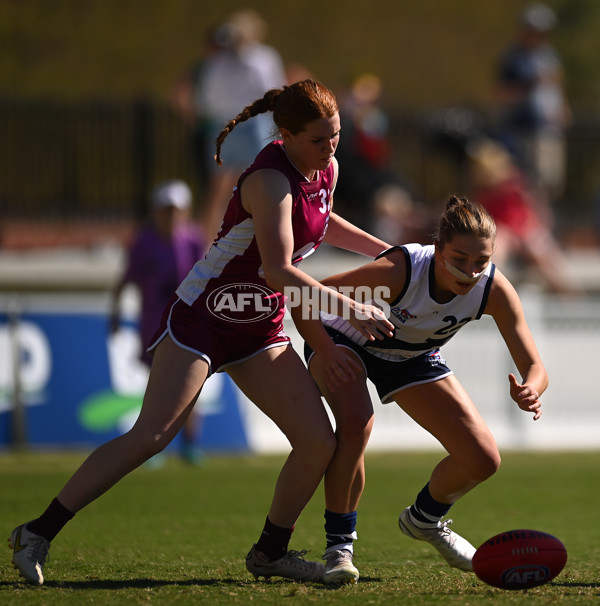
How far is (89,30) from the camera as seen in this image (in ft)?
55.7

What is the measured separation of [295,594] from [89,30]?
13.9 metres

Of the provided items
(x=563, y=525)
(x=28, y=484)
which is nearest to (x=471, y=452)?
(x=563, y=525)

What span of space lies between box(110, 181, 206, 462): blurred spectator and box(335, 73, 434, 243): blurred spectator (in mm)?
3639

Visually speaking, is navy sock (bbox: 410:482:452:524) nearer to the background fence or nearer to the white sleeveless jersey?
the white sleeveless jersey

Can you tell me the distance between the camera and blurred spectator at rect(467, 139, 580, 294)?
38.8 ft

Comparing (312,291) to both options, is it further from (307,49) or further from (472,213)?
(307,49)

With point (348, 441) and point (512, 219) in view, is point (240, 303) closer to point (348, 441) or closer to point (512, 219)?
point (348, 441)

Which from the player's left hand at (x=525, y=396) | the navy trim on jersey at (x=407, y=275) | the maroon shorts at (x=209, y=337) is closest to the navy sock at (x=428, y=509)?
the player's left hand at (x=525, y=396)

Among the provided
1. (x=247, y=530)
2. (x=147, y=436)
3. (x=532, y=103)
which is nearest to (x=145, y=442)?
(x=147, y=436)

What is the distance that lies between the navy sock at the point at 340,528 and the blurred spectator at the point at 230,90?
6674 millimetres

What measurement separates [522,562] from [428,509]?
638 mm

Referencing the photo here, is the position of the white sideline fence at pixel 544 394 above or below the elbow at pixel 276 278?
below

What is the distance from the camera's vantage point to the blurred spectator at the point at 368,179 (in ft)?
41.1

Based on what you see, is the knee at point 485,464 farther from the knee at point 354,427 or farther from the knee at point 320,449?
the knee at point 320,449
